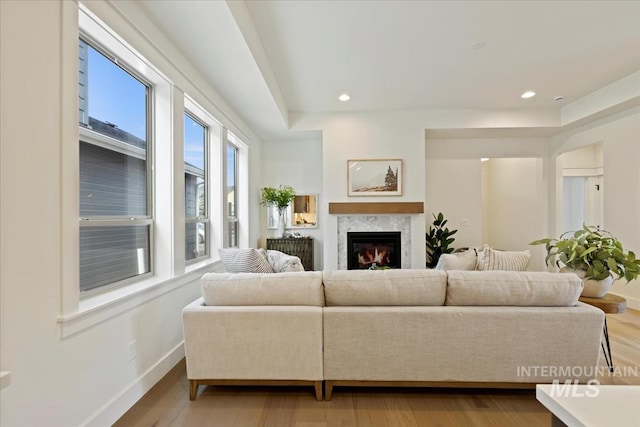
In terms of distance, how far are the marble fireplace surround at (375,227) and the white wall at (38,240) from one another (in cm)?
352

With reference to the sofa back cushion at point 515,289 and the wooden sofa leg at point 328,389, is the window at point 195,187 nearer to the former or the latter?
the wooden sofa leg at point 328,389

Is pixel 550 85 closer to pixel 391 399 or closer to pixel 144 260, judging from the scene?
pixel 391 399

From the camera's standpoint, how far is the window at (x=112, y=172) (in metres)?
1.73

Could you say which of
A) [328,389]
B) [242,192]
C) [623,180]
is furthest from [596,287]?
[242,192]

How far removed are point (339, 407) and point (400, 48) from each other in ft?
10.1

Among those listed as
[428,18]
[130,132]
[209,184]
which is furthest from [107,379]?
[428,18]

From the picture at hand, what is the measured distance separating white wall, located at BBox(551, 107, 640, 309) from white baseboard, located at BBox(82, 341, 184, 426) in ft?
17.4

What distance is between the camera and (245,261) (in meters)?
2.34

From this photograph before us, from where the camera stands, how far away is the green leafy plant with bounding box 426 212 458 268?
4930 millimetres

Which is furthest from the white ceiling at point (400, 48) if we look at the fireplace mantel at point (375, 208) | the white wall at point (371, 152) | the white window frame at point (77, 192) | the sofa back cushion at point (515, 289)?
the sofa back cushion at point (515, 289)

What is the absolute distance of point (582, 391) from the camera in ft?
2.48

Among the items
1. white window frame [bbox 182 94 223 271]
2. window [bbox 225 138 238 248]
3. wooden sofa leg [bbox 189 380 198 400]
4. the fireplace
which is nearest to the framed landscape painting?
the fireplace

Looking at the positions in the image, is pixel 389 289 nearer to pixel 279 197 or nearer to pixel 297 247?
pixel 297 247

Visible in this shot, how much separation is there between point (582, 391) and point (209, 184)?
3543mm
